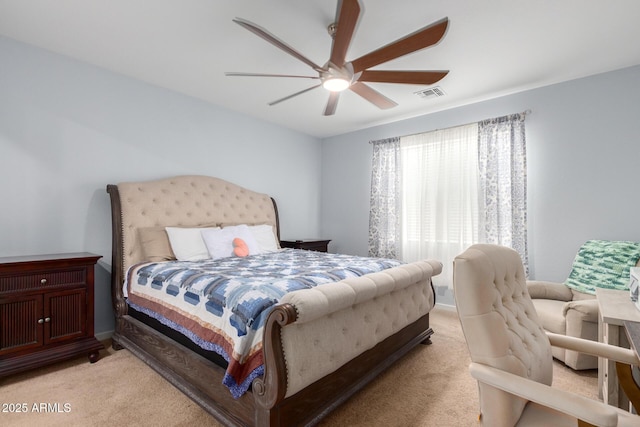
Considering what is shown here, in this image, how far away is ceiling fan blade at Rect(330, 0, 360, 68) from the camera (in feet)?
5.45

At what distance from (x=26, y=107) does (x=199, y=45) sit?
64.5 inches

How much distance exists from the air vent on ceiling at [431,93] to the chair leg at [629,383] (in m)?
2.94

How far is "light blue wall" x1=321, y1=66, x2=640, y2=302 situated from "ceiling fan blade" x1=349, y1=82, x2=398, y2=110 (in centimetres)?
164

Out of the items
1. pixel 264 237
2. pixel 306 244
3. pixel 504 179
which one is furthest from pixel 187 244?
pixel 504 179

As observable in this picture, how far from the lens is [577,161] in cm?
316

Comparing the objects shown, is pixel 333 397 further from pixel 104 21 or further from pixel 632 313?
pixel 104 21

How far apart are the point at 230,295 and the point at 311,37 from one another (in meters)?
2.10

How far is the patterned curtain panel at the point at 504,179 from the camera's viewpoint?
343cm

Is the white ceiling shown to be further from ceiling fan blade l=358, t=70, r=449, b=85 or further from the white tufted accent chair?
the white tufted accent chair

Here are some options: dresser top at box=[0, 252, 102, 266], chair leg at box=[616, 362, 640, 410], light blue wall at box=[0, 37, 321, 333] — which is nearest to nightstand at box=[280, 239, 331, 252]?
light blue wall at box=[0, 37, 321, 333]

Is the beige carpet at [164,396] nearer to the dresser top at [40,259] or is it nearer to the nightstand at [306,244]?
the dresser top at [40,259]

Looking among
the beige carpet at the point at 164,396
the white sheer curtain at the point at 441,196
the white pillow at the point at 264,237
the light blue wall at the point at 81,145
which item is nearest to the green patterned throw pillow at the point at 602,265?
the beige carpet at the point at 164,396

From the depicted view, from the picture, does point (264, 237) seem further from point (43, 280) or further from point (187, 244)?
point (43, 280)

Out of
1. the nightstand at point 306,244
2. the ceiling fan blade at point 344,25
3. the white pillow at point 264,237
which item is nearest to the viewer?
the ceiling fan blade at point 344,25
